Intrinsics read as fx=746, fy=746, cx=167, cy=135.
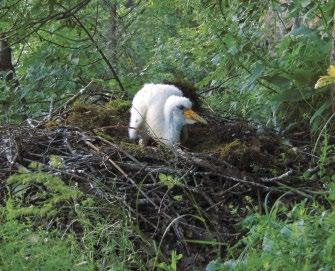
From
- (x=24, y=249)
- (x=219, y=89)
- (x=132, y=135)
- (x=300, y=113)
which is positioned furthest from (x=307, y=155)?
(x=219, y=89)

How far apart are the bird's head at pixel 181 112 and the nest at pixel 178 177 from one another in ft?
0.88

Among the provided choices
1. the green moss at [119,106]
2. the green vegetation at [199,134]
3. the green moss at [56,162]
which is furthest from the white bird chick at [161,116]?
the green moss at [56,162]

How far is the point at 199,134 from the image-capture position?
6008 millimetres

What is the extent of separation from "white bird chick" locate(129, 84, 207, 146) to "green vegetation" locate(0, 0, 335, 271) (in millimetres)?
182

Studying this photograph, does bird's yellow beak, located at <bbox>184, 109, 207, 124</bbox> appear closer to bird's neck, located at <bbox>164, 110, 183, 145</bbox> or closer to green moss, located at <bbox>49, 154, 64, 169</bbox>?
bird's neck, located at <bbox>164, 110, 183, 145</bbox>

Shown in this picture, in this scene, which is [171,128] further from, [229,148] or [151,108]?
[229,148]

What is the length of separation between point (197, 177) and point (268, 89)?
4.79 ft

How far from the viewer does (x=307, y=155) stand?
5199 mm

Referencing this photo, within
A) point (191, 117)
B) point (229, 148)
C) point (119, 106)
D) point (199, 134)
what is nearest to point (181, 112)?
point (191, 117)

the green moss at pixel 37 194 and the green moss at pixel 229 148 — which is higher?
the green moss at pixel 37 194

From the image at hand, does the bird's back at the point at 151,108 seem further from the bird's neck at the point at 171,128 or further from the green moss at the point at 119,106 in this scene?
the green moss at the point at 119,106

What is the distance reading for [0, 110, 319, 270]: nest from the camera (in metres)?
4.52

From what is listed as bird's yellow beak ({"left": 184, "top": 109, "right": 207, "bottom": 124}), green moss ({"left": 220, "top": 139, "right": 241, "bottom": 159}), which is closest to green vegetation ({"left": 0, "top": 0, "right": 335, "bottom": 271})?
green moss ({"left": 220, "top": 139, "right": 241, "bottom": 159})

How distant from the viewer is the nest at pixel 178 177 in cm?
452
